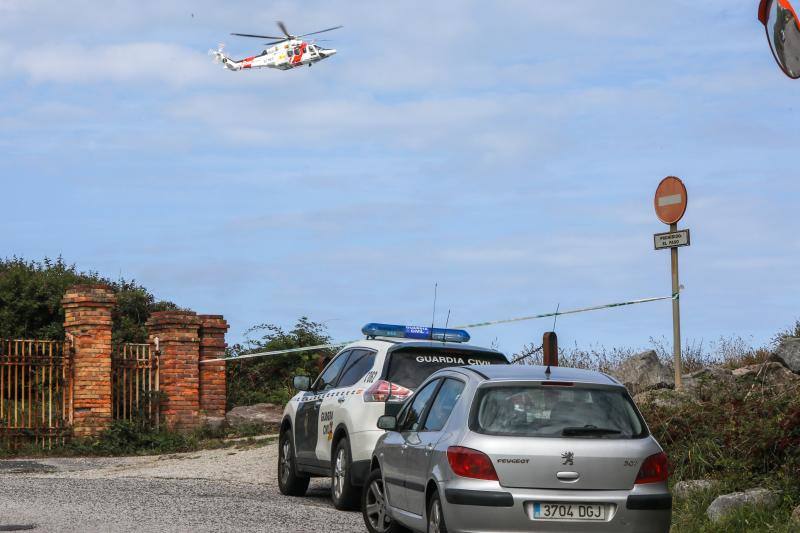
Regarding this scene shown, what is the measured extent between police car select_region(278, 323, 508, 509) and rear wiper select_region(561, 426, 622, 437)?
12.0ft

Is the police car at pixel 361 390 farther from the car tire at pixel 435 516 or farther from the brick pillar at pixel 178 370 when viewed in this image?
the brick pillar at pixel 178 370

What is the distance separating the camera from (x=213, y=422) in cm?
2494

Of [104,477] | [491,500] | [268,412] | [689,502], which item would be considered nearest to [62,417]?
[268,412]

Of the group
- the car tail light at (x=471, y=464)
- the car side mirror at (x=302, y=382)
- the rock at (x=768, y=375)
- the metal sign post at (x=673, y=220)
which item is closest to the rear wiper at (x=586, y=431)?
the car tail light at (x=471, y=464)

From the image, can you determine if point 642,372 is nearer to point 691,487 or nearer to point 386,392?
point 691,487

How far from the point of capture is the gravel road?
37.5ft

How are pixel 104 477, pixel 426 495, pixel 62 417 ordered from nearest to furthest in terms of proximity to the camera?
pixel 426 495, pixel 104 477, pixel 62 417

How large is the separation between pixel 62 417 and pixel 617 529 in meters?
17.6

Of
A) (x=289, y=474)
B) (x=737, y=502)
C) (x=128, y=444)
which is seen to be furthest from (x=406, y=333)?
(x=128, y=444)

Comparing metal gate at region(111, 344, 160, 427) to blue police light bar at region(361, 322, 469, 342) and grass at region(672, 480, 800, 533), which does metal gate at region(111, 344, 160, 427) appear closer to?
blue police light bar at region(361, 322, 469, 342)

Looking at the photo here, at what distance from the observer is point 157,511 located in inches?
492

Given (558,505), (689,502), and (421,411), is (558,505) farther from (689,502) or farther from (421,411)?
(689,502)

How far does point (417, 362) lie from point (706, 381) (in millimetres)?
5018

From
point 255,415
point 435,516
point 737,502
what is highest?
point 435,516
